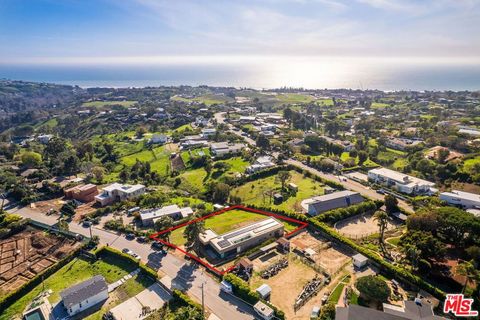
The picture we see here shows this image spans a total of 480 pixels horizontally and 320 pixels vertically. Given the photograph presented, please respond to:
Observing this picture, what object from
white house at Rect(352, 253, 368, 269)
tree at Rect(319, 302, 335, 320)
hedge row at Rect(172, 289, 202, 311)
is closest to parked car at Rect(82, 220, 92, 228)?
hedge row at Rect(172, 289, 202, 311)

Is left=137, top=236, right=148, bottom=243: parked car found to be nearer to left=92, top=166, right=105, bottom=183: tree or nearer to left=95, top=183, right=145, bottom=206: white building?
left=95, top=183, right=145, bottom=206: white building

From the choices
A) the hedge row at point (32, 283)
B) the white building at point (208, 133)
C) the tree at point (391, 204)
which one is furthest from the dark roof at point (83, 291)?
the white building at point (208, 133)

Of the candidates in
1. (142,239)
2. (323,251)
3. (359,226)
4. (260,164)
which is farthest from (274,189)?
(142,239)

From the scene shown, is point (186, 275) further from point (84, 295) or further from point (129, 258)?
point (84, 295)

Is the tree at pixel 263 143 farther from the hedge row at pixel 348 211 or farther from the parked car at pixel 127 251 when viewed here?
the parked car at pixel 127 251

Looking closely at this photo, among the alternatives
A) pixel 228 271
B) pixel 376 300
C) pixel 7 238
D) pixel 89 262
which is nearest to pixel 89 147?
pixel 7 238

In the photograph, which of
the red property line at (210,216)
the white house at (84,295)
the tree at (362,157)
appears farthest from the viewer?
the tree at (362,157)
